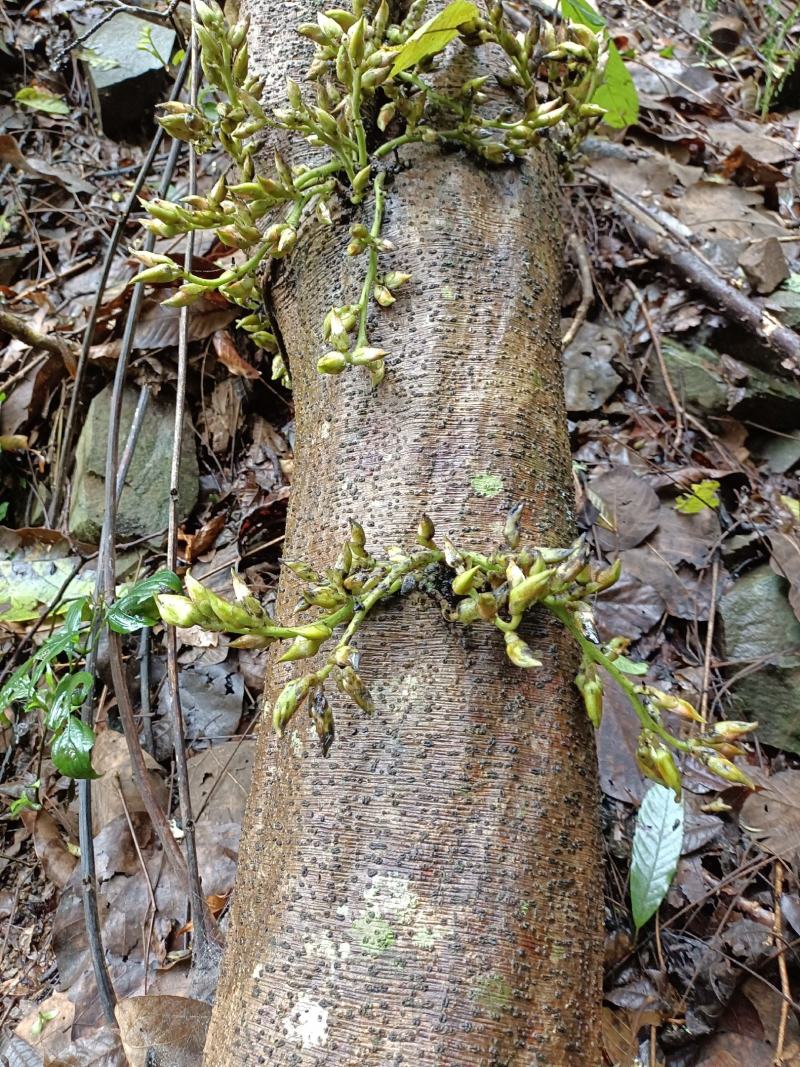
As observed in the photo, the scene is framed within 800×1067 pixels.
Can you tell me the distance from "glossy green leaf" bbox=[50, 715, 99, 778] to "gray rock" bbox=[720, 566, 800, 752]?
1.76m

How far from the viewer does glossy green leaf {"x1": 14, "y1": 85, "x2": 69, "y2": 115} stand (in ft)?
12.8

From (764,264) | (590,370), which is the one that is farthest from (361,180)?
(764,264)

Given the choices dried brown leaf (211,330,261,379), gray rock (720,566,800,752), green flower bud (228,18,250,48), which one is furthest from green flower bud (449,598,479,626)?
dried brown leaf (211,330,261,379)

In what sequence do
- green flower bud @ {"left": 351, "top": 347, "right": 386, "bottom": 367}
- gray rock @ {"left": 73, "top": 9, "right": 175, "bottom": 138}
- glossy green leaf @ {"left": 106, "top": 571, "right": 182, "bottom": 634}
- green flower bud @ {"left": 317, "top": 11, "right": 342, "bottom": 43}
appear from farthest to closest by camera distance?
1. gray rock @ {"left": 73, "top": 9, "right": 175, "bottom": 138}
2. glossy green leaf @ {"left": 106, "top": 571, "right": 182, "bottom": 634}
3. green flower bud @ {"left": 317, "top": 11, "right": 342, "bottom": 43}
4. green flower bud @ {"left": 351, "top": 347, "right": 386, "bottom": 367}

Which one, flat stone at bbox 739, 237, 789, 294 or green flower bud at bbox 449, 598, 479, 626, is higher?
green flower bud at bbox 449, 598, 479, 626

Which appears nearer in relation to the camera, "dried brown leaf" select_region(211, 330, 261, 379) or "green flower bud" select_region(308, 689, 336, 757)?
"green flower bud" select_region(308, 689, 336, 757)

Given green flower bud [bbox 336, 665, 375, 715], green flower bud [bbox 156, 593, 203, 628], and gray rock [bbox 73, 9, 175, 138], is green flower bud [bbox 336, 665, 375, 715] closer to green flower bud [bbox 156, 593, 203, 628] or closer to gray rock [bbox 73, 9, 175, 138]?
green flower bud [bbox 156, 593, 203, 628]

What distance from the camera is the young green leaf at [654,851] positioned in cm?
172

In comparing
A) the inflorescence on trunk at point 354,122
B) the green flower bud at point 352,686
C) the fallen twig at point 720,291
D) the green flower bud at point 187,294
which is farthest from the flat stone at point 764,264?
the green flower bud at point 352,686

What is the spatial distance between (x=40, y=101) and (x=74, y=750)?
370cm

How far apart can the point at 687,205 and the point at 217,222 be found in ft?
8.99

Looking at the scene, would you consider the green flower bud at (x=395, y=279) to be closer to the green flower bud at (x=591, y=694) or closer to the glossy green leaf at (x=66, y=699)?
the green flower bud at (x=591, y=694)

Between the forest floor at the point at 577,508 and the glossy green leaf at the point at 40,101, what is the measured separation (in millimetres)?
19

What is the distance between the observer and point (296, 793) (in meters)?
1.12
